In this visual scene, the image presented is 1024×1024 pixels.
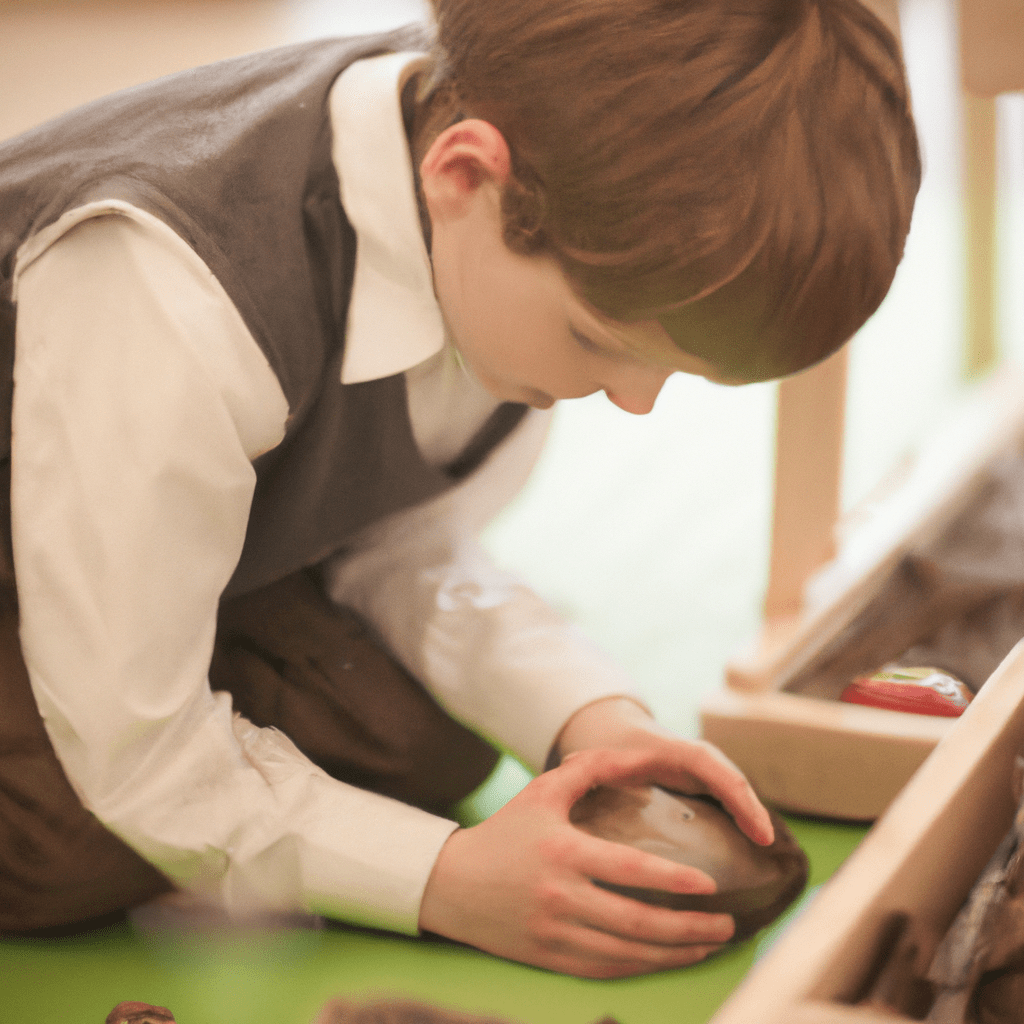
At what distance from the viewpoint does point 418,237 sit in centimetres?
41

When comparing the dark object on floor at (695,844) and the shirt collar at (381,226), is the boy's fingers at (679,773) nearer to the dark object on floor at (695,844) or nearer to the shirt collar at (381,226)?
the dark object on floor at (695,844)

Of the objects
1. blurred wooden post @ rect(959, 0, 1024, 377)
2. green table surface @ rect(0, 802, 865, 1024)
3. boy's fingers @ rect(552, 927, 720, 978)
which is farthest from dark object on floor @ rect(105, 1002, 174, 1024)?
blurred wooden post @ rect(959, 0, 1024, 377)

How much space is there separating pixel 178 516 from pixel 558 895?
0.64ft

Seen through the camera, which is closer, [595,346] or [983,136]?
[595,346]

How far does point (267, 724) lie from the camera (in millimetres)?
443

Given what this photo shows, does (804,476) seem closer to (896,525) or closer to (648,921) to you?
(896,525)

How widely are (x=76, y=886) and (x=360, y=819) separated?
12cm

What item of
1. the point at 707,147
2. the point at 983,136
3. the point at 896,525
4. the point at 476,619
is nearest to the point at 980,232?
the point at 983,136

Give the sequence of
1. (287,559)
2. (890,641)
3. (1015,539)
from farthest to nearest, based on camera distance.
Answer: (1015,539)
(890,641)
(287,559)

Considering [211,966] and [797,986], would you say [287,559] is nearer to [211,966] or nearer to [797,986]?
[211,966]

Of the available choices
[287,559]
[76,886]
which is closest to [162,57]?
[287,559]

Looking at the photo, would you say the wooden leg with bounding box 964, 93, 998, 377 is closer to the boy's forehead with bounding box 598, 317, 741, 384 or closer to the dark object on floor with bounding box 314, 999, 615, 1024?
the boy's forehead with bounding box 598, 317, 741, 384

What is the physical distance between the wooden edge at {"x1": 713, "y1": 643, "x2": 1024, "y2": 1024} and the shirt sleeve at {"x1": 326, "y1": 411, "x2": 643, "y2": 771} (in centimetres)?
21

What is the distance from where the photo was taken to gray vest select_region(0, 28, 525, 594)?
381 millimetres
